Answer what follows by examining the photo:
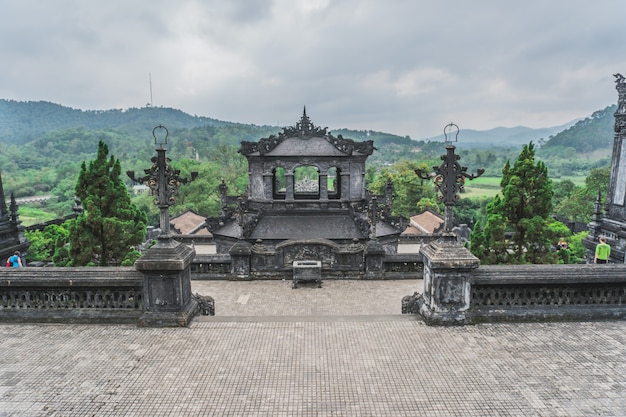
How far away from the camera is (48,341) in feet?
24.8

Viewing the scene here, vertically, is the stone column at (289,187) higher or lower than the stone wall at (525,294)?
higher

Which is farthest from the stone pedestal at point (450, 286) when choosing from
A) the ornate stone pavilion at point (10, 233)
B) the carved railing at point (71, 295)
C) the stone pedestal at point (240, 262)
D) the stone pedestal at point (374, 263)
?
the ornate stone pavilion at point (10, 233)

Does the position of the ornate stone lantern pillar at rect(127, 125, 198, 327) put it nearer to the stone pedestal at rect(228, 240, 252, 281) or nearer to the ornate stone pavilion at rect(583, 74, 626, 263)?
the stone pedestal at rect(228, 240, 252, 281)

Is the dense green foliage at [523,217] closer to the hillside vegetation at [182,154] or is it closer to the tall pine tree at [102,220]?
the tall pine tree at [102,220]

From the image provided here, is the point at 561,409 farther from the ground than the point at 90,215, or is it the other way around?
the point at 90,215

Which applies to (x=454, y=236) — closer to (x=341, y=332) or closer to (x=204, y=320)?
(x=341, y=332)

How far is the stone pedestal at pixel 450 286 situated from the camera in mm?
8180

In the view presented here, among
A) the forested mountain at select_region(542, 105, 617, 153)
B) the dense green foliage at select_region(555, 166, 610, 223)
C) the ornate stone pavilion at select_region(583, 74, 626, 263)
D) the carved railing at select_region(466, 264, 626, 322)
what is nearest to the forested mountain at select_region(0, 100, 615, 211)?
the forested mountain at select_region(542, 105, 617, 153)

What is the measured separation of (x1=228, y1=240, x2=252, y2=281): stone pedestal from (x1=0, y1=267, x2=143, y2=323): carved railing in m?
6.52

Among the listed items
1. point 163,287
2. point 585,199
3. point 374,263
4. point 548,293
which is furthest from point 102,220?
point 585,199

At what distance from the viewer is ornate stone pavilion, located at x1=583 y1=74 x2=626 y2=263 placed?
16875 millimetres

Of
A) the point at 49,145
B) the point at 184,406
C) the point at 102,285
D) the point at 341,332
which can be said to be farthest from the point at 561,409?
the point at 49,145

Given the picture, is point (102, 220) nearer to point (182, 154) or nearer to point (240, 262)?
point (240, 262)

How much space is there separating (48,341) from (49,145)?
153 m
